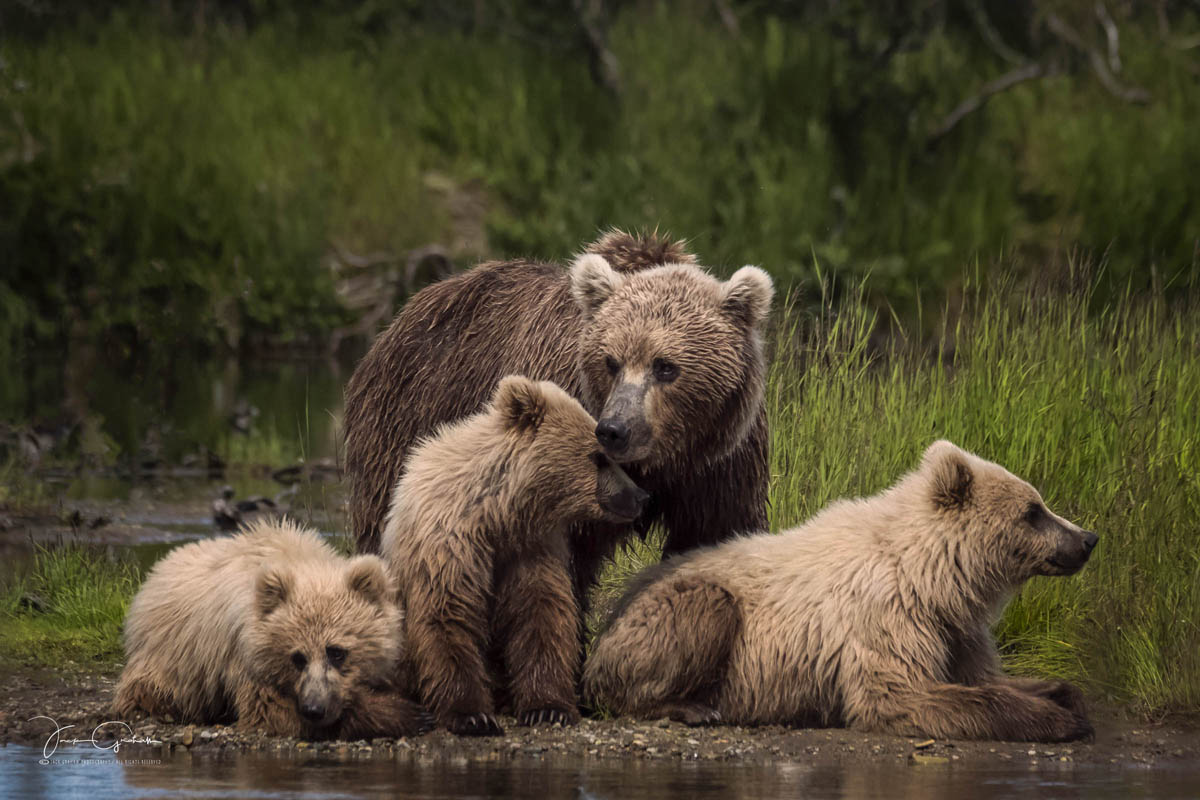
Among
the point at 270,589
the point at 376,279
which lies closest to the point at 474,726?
the point at 270,589

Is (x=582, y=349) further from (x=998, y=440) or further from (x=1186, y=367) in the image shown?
(x=1186, y=367)

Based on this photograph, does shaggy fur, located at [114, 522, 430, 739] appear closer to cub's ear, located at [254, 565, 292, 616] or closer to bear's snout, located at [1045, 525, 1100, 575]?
cub's ear, located at [254, 565, 292, 616]

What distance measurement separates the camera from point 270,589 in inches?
246

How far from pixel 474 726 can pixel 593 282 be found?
167 cm

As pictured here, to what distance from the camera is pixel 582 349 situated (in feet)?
22.0

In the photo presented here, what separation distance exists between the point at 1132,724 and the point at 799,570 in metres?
1.28

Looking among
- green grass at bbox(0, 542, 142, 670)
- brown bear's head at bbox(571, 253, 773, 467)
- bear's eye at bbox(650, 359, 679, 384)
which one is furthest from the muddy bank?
green grass at bbox(0, 542, 142, 670)

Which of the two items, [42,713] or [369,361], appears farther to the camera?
[369,361]

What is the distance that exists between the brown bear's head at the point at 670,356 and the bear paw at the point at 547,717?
0.89 m

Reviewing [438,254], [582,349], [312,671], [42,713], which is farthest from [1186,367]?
[438,254]

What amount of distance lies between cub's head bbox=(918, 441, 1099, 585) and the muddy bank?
624 mm

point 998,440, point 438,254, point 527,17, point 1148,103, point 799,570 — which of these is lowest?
point 799,570

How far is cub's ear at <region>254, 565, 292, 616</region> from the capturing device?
6.23m

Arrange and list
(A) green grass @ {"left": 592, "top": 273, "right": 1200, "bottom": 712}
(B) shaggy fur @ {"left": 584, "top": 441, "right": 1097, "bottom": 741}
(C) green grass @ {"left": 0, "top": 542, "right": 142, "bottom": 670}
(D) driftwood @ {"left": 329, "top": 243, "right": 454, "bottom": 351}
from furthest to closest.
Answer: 1. (D) driftwood @ {"left": 329, "top": 243, "right": 454, "bottom": 351}
2. (C) green grass @ {"left": 0, "top": 542, "right": 142, "bottom": 670}
3. (A) green grass @ {"left": 592, "top": 273, "right": 1200, "bottom": 712}
4. (B) shaggy fur @ {"left": 584, "top": 441, "right": 1097, "bottom": 741}
